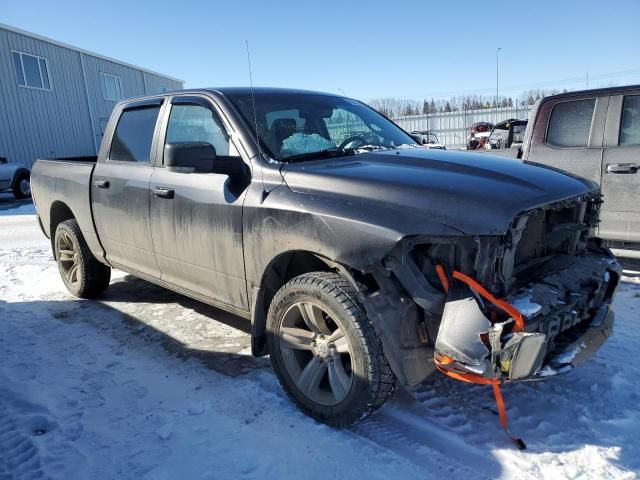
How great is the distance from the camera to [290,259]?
299cm

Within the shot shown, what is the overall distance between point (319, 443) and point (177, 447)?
77 centimetres

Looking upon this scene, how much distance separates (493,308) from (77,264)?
4.45 metres

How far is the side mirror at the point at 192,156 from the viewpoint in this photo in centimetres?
293

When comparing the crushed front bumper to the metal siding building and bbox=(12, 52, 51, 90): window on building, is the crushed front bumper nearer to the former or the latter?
the metal siding building

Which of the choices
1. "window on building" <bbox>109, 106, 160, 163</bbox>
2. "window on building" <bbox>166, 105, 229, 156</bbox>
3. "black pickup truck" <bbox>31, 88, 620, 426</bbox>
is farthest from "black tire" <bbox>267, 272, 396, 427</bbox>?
"window on building" <bbox>109, 106, 160, 163</bbox>

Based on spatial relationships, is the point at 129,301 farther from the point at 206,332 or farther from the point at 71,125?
the point at 71,125

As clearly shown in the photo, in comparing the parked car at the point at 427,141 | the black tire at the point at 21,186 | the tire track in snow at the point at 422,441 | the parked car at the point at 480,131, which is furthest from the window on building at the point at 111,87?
the tire track in snow at the point at 422,441

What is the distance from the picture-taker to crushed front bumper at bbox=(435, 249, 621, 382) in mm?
2137

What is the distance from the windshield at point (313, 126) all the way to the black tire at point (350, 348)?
0.91 m

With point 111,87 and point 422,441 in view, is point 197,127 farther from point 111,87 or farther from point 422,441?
point 111,87

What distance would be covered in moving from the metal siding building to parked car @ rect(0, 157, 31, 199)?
376 centimetres

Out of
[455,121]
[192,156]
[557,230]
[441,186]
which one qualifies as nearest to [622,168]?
[557,230]

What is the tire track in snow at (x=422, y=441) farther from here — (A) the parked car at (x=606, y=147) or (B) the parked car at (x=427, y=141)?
(A) the parked car at (x=606, y=147)

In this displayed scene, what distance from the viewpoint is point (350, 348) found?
2.53 m
